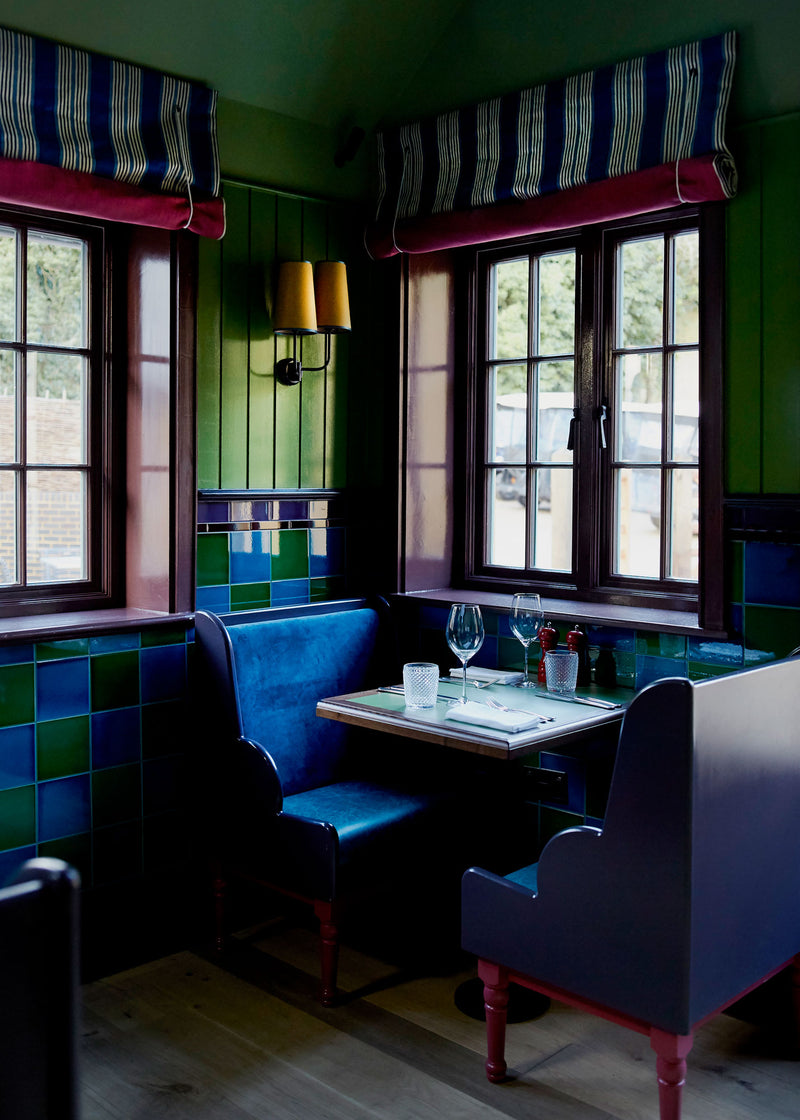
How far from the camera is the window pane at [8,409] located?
3.33 metres

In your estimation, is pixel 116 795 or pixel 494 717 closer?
pixel 494 717

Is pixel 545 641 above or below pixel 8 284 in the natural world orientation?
below

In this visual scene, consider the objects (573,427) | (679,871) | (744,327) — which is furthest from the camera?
(573,427)

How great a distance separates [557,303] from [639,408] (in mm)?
525

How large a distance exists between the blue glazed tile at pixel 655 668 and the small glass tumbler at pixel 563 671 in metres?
0.23

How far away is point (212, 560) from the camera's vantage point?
3.62 meters

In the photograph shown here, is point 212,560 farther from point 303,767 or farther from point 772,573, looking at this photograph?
point 772,573

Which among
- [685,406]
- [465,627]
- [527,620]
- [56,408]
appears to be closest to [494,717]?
[465,627]

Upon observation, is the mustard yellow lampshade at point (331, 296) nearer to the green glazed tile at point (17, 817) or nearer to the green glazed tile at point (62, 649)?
the green glazed tile at point (62, 649)

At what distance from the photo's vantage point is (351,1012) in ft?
9.77

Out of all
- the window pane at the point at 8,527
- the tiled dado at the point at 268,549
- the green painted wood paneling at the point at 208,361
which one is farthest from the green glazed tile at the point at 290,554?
the window pane at the point at 8,527

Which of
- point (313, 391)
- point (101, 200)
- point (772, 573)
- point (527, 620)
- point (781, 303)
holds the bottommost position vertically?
point (527, 620)

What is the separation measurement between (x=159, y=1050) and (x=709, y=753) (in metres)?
1.63

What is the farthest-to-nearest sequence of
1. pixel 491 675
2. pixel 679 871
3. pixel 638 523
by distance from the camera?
pixel 638 523, pixel 491 675, pixel 679 871
